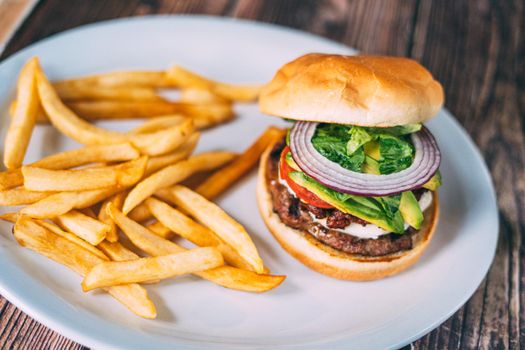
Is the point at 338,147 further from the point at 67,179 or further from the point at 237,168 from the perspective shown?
the point at 67,179

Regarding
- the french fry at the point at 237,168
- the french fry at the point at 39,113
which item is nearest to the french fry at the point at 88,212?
the french fry at the point at 237,168

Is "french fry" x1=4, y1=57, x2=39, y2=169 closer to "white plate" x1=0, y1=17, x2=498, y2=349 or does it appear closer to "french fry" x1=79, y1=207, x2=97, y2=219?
"white plate" x1=0, y1=17, x2=498, y2=349

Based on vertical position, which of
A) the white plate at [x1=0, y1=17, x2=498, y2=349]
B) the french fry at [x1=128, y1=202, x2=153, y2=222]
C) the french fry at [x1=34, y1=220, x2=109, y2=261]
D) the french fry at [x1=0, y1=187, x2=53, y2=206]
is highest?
the french fry at [x1=0, y1=187, x2=53, y2=206]

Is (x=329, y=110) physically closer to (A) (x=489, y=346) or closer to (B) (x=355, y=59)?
(B) (x=355, y=59)

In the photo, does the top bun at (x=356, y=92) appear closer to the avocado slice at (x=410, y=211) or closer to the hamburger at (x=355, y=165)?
the hamburger at (x=355, y=165)

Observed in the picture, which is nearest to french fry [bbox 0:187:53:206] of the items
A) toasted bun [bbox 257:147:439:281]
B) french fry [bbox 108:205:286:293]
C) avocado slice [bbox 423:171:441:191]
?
french fry [bbox 108:205:286:293]
